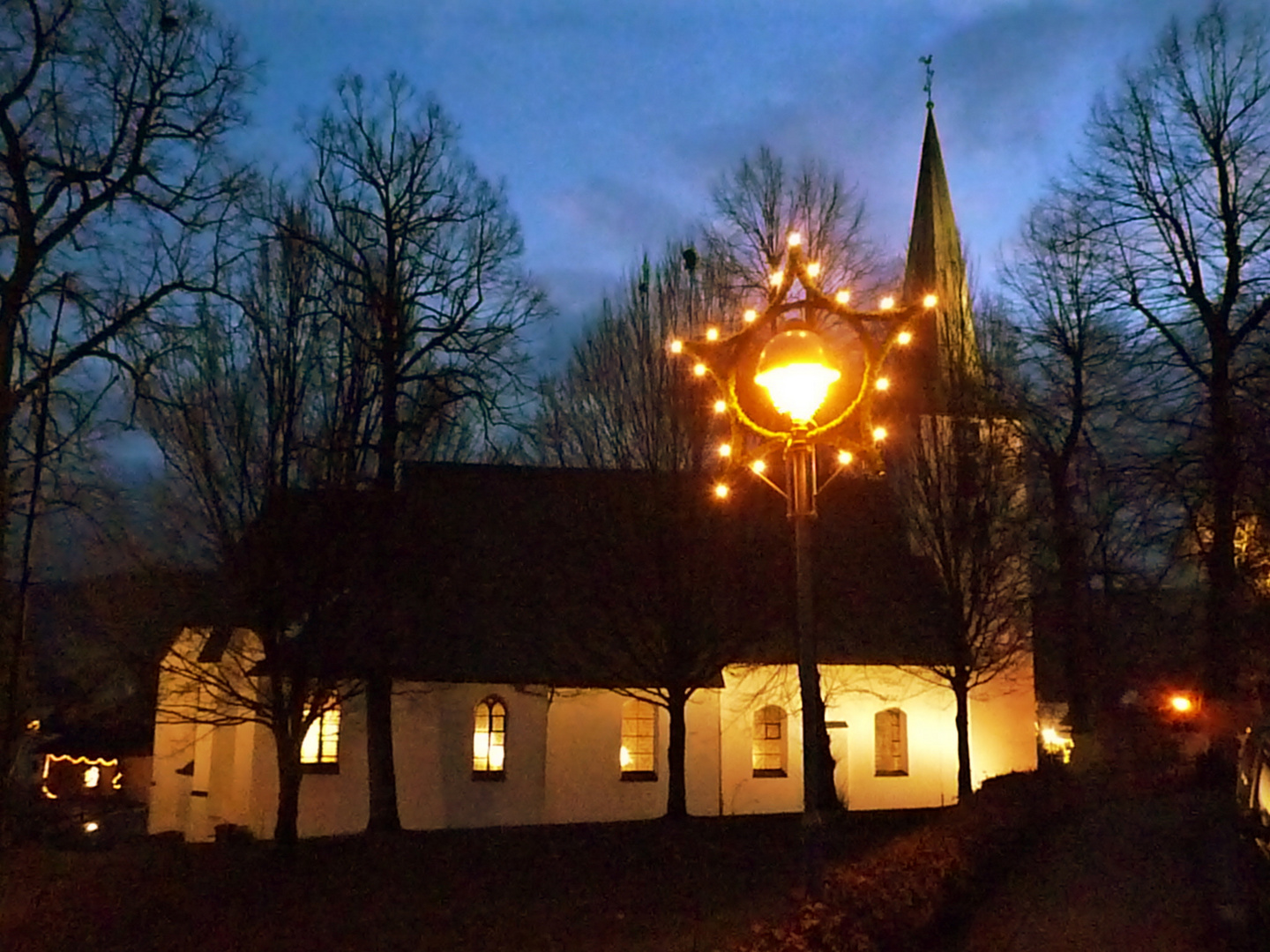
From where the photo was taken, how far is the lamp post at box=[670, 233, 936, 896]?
27.4 feet

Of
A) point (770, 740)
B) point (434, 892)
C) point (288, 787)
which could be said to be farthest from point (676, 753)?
point (434, 892)

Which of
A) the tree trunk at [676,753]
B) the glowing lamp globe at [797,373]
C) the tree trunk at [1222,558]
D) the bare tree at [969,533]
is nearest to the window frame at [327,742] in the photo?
the tree trunk at [676,753]

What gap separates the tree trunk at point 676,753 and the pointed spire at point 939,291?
8.87m

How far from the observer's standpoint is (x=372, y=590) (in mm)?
19031

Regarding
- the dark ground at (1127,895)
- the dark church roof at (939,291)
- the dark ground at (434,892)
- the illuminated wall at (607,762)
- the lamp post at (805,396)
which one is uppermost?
the dark church roof at (939,291)

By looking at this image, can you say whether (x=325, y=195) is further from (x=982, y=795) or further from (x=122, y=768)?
(x=122, y=768)

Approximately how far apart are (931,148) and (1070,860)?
2588cm

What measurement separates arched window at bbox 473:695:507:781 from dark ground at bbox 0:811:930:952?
3.74 metres

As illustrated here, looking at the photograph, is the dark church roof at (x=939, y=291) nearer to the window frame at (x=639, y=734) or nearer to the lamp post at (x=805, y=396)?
the window frame at (x=639, y=734)

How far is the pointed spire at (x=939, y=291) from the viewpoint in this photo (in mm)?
27016

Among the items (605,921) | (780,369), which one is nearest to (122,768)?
(605,921)

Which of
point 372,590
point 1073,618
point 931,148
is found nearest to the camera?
point 372,590

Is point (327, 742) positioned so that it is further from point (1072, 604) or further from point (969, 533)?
point (1072, 604)

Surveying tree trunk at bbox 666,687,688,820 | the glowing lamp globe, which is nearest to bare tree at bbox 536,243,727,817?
tree trunk at bbox 666,687,688,820
